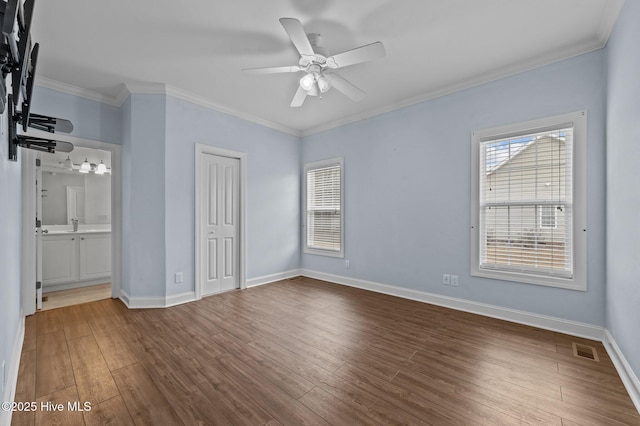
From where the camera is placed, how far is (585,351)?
241cm

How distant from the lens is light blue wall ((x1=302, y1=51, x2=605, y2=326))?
2652 millimetres

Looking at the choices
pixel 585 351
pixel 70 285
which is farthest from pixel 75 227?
pixel 585 351

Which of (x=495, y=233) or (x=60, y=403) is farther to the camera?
(x=495, y=233)

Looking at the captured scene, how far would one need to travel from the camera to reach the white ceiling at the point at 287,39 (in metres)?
2.20

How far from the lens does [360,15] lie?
227cm

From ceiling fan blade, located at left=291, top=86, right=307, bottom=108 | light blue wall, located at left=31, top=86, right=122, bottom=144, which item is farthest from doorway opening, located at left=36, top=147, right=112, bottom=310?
ceiling fan blade, located at left=291, top=86, right=307, bottom=108

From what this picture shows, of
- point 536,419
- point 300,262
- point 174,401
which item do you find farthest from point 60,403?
point 300,262

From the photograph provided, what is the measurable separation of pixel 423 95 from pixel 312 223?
2.86 m

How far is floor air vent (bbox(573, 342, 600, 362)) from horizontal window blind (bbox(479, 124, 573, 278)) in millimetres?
653

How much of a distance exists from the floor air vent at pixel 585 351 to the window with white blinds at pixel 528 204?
558 mm

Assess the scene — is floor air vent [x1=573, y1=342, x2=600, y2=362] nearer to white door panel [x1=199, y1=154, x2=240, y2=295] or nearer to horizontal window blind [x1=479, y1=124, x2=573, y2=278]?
horizontal window blind [x1=479, y1=124, x2=573, y2=278]

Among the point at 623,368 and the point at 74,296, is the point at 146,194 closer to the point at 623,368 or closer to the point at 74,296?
the point at 74,296

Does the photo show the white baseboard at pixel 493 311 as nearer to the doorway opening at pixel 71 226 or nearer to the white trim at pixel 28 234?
the doorway opening at pixel 71 226

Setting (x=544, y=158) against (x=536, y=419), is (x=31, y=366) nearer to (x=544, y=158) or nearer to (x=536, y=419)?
(x=536, y=419)
